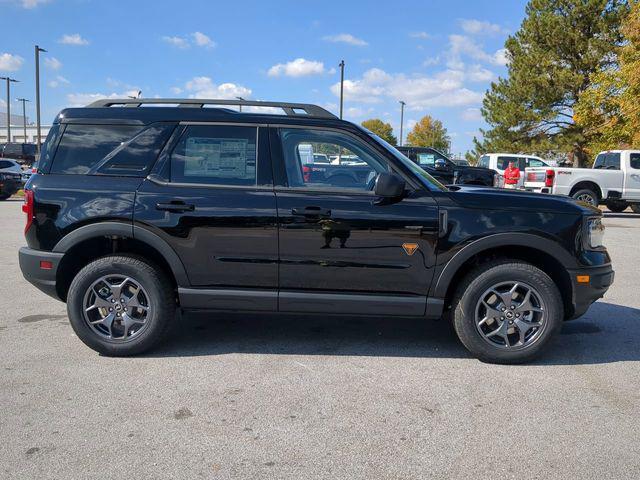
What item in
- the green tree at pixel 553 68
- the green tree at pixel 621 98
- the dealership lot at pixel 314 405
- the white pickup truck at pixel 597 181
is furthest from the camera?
the green tree at pixel 553 68

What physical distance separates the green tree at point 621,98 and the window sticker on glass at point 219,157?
58.6 ft

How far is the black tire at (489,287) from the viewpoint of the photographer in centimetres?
403

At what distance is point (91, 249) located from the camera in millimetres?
4336

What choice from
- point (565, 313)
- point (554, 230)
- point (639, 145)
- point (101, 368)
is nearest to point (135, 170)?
point (101, 368)

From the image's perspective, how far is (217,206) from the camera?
4.04 meters

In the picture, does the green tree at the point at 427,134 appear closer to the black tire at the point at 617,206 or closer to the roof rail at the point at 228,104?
the black tire at the point at 617,206

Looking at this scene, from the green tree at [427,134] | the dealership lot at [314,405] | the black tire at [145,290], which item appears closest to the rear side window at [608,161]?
the dealership lot at [314,405]

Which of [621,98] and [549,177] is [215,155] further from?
[621,98]

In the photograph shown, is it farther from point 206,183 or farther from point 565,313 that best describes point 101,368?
point 565,313

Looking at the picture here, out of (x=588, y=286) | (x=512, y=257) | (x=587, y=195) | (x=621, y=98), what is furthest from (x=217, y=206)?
(x=621, y=98)

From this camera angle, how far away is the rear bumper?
4148 millimetres

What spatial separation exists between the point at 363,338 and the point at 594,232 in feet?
6.78

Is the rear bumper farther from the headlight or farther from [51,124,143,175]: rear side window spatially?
the headlight

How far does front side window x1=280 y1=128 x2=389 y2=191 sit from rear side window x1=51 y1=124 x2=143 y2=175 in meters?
1.21
